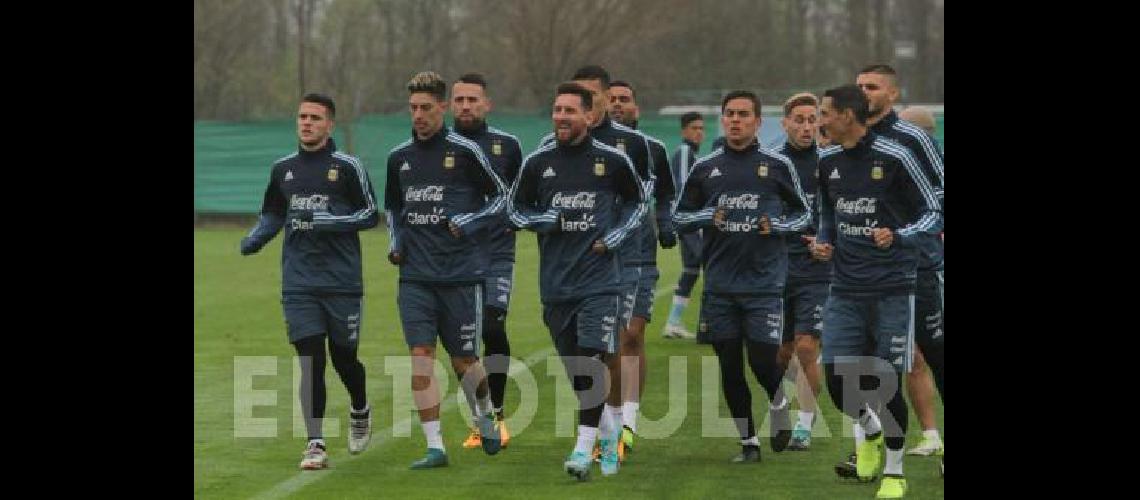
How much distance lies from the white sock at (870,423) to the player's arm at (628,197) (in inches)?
63.1

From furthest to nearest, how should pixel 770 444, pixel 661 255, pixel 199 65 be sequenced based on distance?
pixel 199 65
pixel 661 255
pixel 770 444

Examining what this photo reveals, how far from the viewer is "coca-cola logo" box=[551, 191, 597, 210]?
34.6ft

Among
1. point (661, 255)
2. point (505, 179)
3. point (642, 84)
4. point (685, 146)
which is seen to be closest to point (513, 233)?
point (505, 179)

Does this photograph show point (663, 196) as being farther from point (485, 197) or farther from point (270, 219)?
point (270, 219)

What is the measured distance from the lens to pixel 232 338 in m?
18.3

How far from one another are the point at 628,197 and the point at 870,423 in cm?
180

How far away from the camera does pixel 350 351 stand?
36.3 feet

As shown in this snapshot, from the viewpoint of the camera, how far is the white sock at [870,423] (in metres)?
10.2

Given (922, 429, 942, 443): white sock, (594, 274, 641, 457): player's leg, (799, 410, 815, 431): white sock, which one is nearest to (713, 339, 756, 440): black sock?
(594, 274, 641, 457): player's leg

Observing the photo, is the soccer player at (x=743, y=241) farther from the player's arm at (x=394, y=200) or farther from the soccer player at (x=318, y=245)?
the soccer player at (x=318, y=245)
